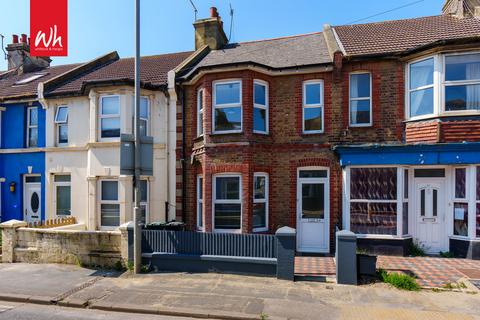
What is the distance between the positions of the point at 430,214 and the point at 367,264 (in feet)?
12.7

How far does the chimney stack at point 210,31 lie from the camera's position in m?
14.0

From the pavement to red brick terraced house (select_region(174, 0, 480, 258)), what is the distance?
118 inches

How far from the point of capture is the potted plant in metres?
7.25

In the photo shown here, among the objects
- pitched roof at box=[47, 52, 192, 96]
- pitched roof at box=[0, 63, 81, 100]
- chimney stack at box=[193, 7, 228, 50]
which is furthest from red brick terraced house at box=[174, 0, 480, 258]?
pitched roof at box=[0, 63, 81, 100]

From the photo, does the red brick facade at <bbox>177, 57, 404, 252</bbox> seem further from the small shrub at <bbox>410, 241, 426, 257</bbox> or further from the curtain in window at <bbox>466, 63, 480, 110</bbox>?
the small shrub at <bbox>410, 241, 426, 257</bbox>

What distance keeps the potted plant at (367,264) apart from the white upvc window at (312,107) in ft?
15.0

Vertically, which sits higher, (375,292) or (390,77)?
(390,77)

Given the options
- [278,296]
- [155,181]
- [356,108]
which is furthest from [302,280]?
[155,181]

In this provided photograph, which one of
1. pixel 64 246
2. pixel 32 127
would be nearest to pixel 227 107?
pixel 64 246

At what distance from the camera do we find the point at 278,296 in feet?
21.2

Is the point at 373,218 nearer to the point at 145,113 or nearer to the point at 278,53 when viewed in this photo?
the point at 278,53

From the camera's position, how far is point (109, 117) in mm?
11539

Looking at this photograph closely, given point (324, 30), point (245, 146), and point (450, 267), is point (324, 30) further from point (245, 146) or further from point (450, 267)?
point (450, 267)

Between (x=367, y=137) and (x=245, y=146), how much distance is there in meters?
3.90
